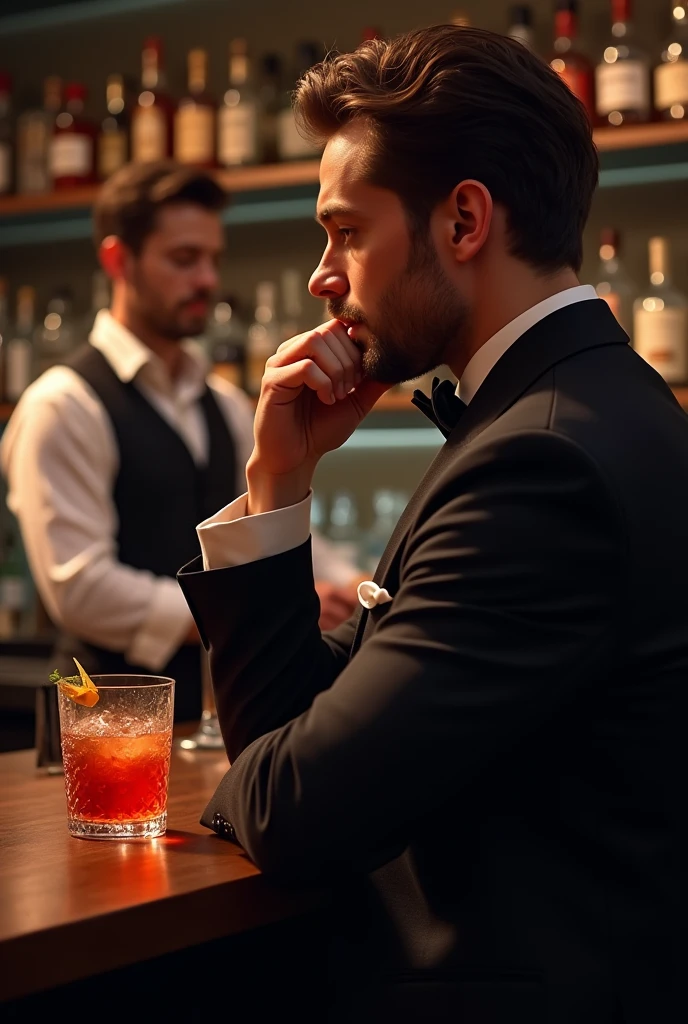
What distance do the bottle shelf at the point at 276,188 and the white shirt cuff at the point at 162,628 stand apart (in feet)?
3.18

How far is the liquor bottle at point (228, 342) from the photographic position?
3.08 meters

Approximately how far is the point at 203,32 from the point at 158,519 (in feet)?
4.65

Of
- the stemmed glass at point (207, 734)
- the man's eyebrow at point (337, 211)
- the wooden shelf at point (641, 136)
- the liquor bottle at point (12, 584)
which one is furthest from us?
the liquor bottle at point (12, 584)

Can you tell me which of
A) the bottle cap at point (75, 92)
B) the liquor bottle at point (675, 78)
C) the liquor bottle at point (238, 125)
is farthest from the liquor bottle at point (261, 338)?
the liquor bottle at point (675, 78)

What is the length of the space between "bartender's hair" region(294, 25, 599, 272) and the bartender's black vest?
1519 mm

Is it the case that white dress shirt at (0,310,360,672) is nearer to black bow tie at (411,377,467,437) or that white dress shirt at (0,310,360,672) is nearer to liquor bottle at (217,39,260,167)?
liquor bottle at (217,39,260,167)

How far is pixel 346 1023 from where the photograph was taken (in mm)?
1044

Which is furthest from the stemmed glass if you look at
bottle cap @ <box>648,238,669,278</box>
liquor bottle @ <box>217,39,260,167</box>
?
liquor bottle @ <box>217,39,260,167</box>

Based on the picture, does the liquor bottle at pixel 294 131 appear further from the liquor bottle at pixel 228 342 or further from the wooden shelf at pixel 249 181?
the liquor bottle at pixel 228 342

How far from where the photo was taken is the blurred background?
258 centimetres

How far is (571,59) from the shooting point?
8.51 feet

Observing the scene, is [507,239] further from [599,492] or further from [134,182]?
[134,182]

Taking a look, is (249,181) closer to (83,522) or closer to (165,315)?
(165,315)

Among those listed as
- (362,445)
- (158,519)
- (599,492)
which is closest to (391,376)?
(599,492)
